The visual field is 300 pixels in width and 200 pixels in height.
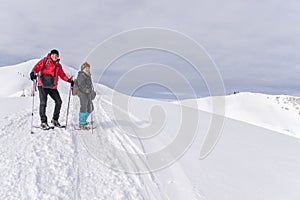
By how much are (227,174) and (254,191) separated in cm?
72

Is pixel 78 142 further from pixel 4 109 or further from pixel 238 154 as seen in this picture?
pixel 4 109

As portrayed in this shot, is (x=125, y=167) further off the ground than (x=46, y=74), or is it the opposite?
(x=46, y=74)

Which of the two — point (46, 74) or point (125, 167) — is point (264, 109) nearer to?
point (46, 74)

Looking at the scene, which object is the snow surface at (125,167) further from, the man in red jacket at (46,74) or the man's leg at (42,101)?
the man in red jacket at (46,74)

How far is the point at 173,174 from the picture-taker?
4684 millimetres

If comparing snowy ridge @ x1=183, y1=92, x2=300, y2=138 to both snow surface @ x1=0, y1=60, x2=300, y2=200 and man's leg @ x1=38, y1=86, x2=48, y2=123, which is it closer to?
snow surface @ x1=0, y1=60, x2=300, y2=200

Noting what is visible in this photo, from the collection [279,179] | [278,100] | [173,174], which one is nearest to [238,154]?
[279,179]

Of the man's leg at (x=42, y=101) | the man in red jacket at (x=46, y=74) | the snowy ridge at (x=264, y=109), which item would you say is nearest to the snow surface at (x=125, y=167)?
the man's leg at (x=42, y=101)

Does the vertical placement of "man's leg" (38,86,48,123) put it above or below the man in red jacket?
below

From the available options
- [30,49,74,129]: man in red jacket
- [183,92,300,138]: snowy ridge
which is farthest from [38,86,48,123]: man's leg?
[183,92,300,138]: snowy ridge

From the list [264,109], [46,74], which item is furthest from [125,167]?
[264,109]

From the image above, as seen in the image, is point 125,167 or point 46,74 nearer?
point 125,167

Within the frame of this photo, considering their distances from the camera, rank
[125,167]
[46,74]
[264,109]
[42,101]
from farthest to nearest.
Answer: [264,109] → [42,101] → [46,74] → [125,167]

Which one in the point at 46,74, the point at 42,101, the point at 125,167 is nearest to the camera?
the point at 125,167
